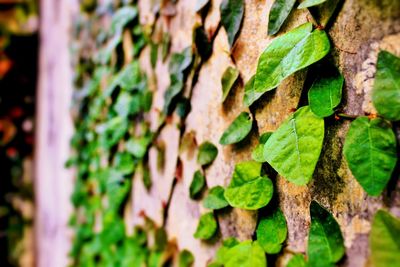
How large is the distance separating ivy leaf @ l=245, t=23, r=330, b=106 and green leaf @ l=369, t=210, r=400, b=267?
22cm

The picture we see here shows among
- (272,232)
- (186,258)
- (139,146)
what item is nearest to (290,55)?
(272,232)

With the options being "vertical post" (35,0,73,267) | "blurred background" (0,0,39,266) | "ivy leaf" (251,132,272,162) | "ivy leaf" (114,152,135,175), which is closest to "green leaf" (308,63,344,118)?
"ivy leaf" (251,132,272,162)

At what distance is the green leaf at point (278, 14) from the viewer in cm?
54

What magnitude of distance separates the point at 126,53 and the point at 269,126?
0.81 meters

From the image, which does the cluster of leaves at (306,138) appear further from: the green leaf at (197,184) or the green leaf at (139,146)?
the green leaf at (139,146)

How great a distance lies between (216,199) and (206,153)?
115 millimetres

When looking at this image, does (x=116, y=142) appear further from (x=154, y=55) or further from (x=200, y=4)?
(x=200, y=4)

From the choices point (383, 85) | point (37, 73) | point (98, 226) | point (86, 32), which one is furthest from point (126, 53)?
point (37, 73)

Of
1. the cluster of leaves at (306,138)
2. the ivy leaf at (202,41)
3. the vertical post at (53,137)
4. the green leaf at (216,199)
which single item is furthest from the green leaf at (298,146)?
the vertical post at (53,137)

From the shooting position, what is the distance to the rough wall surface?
0.45 m

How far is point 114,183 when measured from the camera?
4.00 feet

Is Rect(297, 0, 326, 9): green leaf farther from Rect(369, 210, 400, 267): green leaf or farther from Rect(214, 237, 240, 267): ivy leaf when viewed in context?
Rect(214, 237, 240, 267): ivy leaf

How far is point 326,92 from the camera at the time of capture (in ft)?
1.59

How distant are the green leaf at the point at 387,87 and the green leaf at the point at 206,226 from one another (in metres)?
0.44
